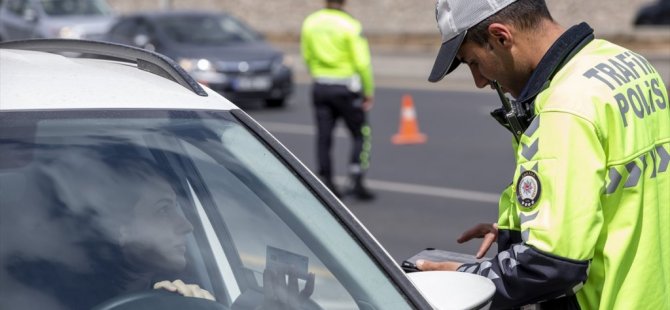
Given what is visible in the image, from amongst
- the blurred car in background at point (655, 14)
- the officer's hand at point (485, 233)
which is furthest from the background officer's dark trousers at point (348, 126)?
the blurred car in background at point (655, 14)

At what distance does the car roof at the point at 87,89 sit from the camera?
2768 millimetres

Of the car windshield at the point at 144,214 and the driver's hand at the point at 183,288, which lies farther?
the driver's hand at the point at 183,288

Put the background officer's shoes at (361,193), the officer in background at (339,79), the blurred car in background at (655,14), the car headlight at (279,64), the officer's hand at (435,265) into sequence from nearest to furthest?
1. the officer's hand at (435,265)
2. the officer in background at (339,79)
3. the background officer's shoes at (361,193)
4. the car headlight at (279,64)
5. the blurred car in background at (655,14)

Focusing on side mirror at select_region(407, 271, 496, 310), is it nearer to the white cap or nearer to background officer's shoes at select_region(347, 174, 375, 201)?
the white cap

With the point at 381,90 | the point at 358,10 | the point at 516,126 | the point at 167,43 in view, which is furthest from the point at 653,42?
the point at 516,126

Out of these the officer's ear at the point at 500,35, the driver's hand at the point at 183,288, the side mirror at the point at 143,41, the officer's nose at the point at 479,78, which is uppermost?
the officer's ear at the point at 500,35

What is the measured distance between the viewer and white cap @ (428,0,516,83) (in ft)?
9.25

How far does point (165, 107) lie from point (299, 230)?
1.44 ft

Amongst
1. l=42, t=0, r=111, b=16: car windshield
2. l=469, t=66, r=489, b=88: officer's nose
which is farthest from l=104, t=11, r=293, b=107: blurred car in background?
l=469, t=66, r=489, b=88: officer's nose

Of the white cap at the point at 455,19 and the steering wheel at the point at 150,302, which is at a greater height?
the white cap at the point at 455,19

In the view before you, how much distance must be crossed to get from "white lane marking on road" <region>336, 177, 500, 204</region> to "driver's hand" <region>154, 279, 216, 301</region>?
749 cm

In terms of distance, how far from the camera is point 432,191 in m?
10.9

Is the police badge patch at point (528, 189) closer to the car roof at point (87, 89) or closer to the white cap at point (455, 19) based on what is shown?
the white cap at point (455, 19)

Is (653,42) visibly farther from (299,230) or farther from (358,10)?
(299,230)
